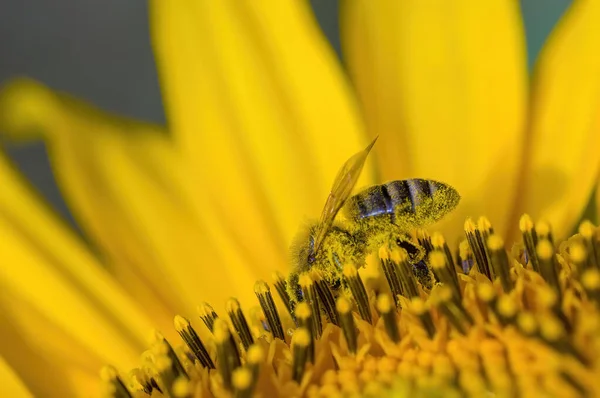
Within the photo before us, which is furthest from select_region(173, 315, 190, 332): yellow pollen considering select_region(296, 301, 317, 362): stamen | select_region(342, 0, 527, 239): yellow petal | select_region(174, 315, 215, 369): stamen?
select_region(342, 0, 527, 239): yellow petal

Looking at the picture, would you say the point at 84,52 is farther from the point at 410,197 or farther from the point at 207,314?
the point at 410,197

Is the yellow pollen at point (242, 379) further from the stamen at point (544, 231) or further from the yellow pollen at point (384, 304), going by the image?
the stamen at point (544, 231)

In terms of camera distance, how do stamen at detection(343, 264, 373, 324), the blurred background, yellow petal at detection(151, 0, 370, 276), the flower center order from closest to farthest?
the flower center, stamen at detection(343, 264, 373, 324), yellow petal at detection(151, 0, 370, 276), the blurred background

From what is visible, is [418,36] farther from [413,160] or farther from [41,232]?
[41,232]

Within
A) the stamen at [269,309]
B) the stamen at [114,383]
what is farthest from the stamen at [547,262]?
the stamen at [114,383]

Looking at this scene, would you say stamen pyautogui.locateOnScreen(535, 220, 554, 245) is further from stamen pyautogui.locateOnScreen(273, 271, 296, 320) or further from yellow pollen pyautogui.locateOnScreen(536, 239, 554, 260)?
stamen pyautogui.locateOnScreen(273, 271, 296, 320)

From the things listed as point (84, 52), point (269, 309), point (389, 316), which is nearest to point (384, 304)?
point (389, 316)
